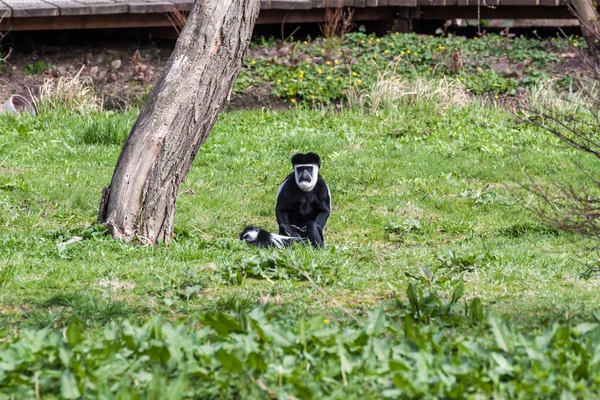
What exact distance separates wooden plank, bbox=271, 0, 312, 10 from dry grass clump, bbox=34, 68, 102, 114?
4.07 m

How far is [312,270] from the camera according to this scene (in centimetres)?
550

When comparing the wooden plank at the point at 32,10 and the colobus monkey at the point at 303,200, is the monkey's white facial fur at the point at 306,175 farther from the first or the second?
the wooden plank at the point at 32,10

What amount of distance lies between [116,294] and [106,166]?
4949mm

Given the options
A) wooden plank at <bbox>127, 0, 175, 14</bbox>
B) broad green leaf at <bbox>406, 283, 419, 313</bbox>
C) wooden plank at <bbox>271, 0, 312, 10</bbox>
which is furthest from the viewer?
wooden plank at <bbox>271, 0, 312, 10</bbox>

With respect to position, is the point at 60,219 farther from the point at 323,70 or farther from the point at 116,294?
the point at 323,70

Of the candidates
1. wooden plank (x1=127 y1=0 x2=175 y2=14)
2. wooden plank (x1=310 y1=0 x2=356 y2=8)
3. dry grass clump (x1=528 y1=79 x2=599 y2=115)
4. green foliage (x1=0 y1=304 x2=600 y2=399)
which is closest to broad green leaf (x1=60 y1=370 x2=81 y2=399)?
green foliage (x1=0 y1=304 x2=600 y2=399)

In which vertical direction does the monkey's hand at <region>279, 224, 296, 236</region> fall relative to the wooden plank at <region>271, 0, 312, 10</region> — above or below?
below

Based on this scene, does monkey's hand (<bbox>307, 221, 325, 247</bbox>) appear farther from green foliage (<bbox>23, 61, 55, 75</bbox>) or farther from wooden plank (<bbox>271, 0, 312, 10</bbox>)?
wooden plank (<bbox>271, 0, 312, 10</bbox>)

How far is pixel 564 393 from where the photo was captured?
2.89 m

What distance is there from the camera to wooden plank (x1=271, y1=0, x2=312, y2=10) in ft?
48.9

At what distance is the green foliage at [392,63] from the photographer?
12914 mm

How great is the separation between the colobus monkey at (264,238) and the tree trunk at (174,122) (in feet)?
2.44

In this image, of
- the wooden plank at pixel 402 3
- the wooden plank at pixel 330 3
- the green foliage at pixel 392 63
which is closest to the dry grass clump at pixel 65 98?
the green foliage at pixel 392 63

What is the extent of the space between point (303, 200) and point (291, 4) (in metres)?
8.31
